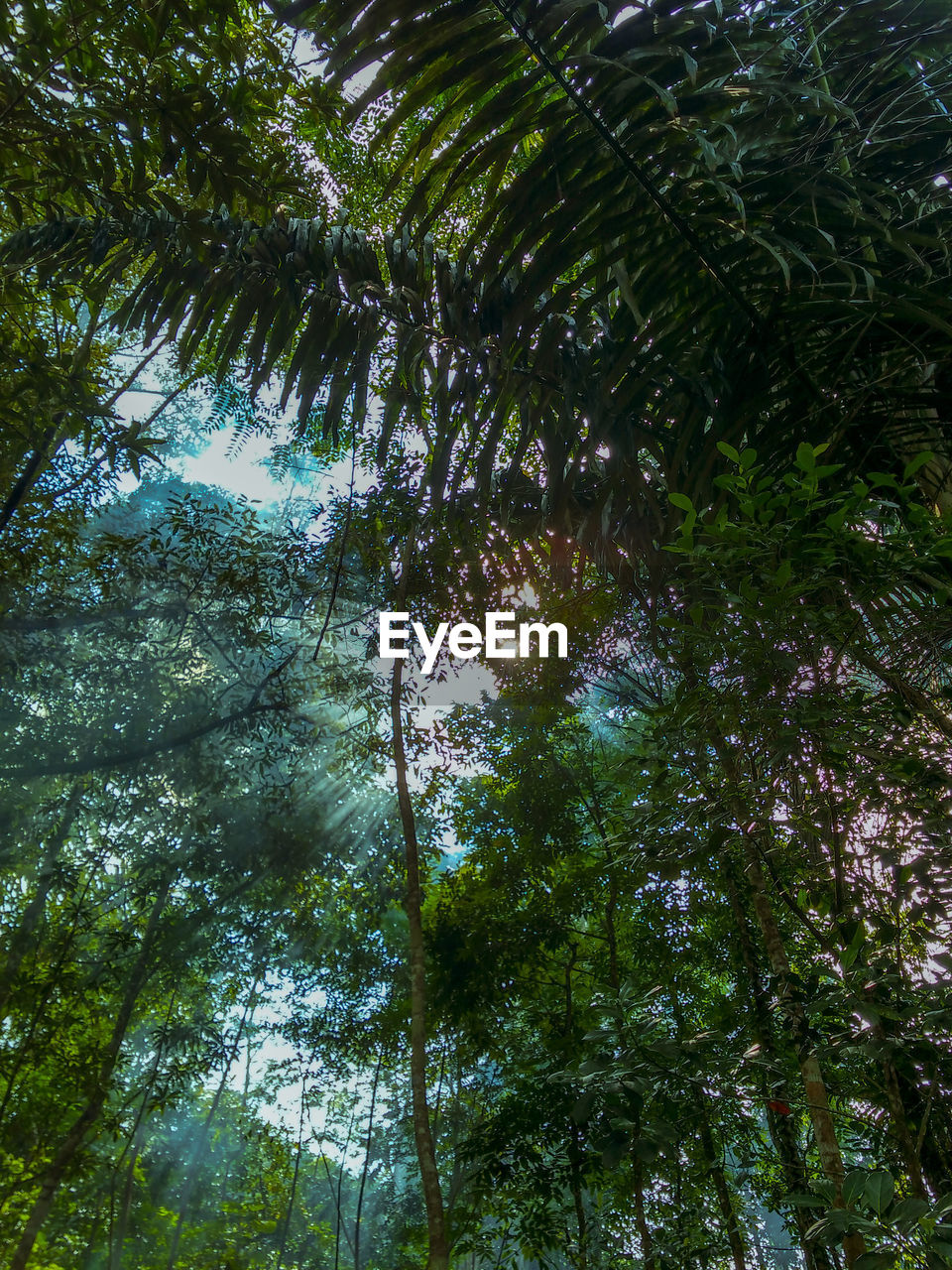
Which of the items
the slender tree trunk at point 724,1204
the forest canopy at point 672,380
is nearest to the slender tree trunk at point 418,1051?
the forest canopy at point 672,380

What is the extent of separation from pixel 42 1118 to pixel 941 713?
219 inches

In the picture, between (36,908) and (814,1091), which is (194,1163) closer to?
(36,908)

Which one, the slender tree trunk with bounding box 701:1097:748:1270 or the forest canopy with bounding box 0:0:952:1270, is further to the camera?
the slender tree trunk with bounding box 701:1097:748:1270

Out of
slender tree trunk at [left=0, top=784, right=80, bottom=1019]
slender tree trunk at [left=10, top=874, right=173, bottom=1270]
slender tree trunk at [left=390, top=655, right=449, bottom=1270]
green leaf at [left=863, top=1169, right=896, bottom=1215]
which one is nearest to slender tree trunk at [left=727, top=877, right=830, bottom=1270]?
green leaf at [left=863, top=1169, right=896, bottom=1215]

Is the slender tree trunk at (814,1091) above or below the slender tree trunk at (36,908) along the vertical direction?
below

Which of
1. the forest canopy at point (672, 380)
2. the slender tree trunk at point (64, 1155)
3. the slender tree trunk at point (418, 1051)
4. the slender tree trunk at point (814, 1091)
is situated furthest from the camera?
the slender tree trunk at point (64, 1155)

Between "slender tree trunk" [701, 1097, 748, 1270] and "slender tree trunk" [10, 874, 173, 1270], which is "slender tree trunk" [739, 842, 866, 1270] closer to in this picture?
"slender tree trunk" [701, 1097, 748, 1270]

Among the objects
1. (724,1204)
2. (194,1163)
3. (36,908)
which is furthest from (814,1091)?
(194,1163)

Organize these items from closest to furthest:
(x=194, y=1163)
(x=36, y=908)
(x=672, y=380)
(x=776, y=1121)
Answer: (x=672, y=380)
(x=776, y=1121)
(x=36, y=908)
(x=194, y=1163)

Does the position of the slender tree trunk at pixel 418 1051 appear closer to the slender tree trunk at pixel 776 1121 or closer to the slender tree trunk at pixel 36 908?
the slender tree trunk at pixel 776 1121

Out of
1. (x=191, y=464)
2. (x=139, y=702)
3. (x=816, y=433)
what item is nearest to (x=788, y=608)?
Answer: (x=816, y=433)

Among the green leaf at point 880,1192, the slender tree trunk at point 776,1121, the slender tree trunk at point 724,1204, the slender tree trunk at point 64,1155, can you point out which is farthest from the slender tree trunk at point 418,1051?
the green leaf at point 880,1192

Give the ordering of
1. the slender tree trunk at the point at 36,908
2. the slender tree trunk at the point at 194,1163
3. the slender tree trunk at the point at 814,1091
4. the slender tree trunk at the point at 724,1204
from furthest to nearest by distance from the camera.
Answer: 1. the slender tree trunk at the point at 194,1163
2. the slender tree trunk at the point at 36,908
3. the slender tree trunk at the point at 724,1204
4. the slender tree trunk at the point at 814,1091

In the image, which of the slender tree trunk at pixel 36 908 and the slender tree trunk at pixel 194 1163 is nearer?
the slender tree trunk at pixel 36 908
